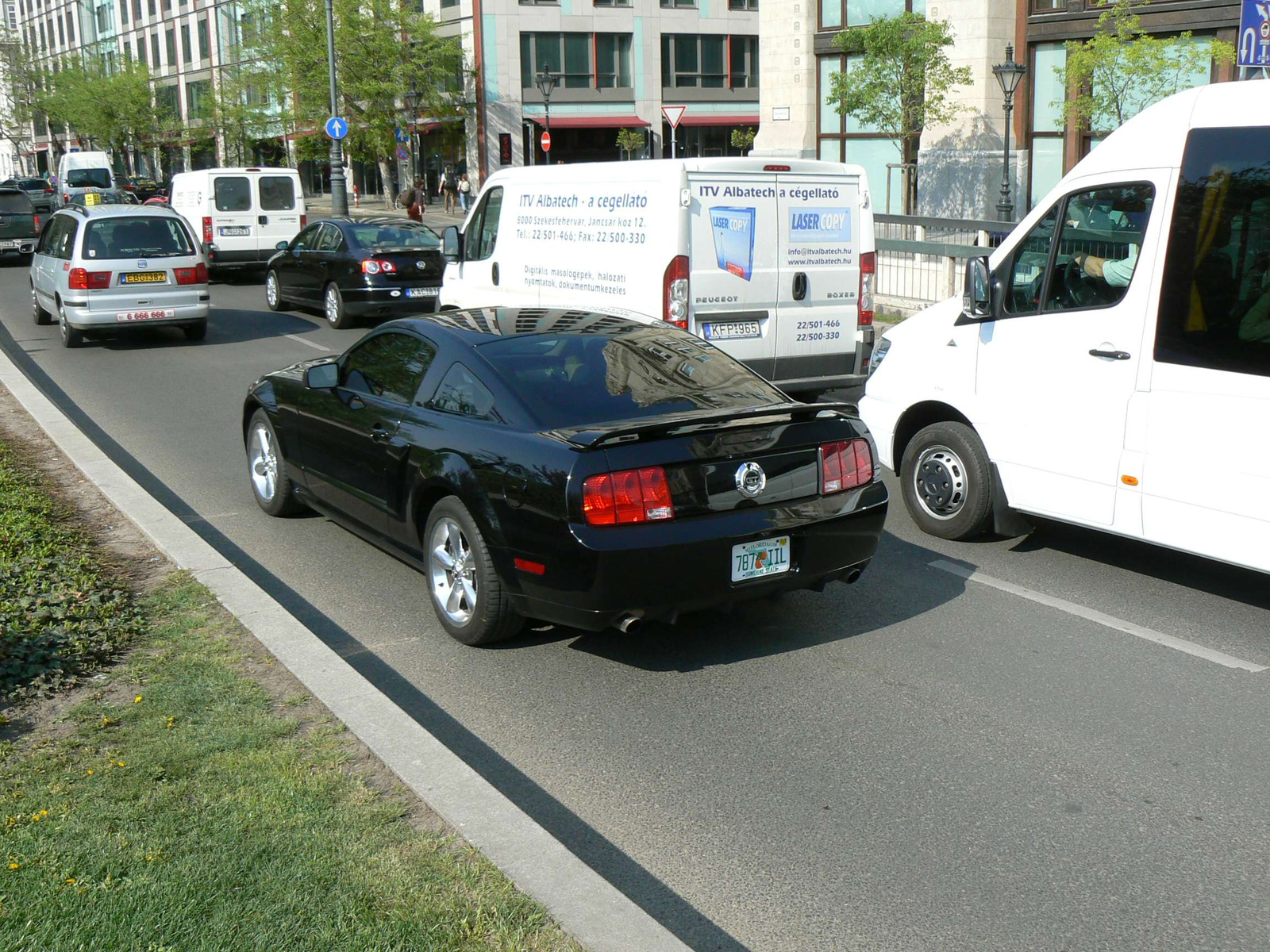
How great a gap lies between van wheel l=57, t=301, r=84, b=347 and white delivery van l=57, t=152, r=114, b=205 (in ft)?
127

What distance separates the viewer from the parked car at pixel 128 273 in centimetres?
1716

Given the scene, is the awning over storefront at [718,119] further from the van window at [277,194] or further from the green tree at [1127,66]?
the green tree at [1127,66]

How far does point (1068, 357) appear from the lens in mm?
6996

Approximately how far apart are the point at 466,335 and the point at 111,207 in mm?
13288

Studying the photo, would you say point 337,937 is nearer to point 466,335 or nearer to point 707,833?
point 707,833

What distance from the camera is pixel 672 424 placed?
575 centimetres

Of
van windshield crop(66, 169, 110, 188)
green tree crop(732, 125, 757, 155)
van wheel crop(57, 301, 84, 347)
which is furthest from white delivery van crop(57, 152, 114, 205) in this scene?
van wheel crop(57, 301, 84, 347)

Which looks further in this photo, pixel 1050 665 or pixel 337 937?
pixel 1050 665

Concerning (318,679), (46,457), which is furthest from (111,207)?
(318,679)

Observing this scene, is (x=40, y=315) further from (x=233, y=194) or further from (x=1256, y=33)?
(x=1256, y=33)

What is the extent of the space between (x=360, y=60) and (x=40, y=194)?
13.1m

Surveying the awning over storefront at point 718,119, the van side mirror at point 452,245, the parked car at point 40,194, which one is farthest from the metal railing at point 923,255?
the awning over storefront at point 718,119

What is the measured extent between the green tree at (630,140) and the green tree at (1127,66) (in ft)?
124

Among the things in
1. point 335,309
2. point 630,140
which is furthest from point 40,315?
point 630,140
